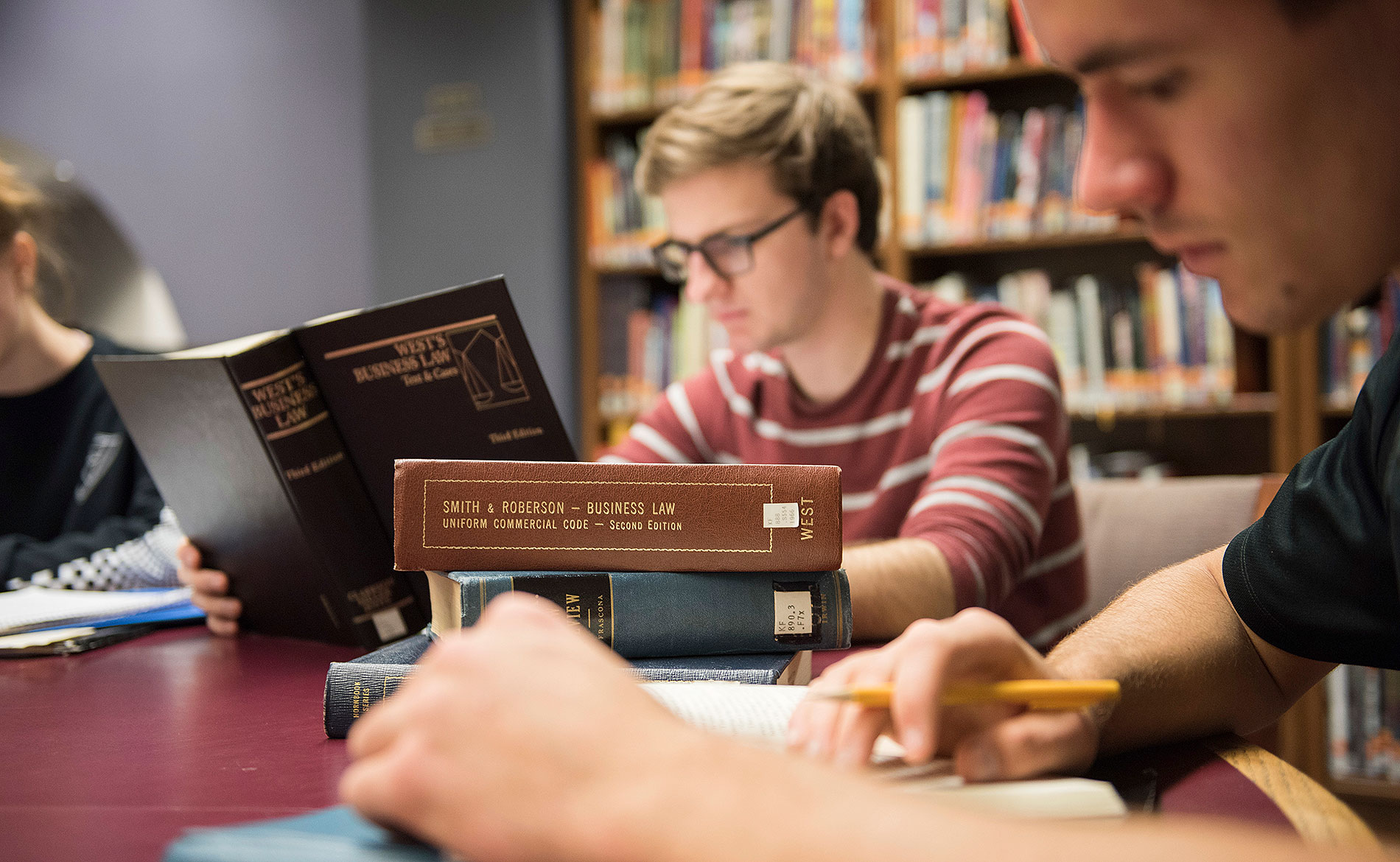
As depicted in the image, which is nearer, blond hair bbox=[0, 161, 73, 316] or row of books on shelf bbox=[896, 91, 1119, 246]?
blond hair bbox=[0, 161, 73, 316]

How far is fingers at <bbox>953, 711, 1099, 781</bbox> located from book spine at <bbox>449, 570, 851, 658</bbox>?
204 millimetres

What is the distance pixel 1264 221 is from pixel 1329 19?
0.10 m

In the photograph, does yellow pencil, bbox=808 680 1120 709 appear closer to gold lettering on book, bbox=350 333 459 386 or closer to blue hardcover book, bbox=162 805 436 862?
blue hardcover book, bbox=162 805 436 862

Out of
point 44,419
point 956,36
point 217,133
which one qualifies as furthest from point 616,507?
point 217,133

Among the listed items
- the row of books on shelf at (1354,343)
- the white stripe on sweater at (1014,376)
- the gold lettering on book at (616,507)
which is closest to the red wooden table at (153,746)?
the gold lettering on book at (616,507)

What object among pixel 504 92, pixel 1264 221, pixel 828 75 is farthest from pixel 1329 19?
pixel 504 92

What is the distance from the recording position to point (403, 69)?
9.62ft

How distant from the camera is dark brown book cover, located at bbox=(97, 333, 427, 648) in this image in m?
0.93

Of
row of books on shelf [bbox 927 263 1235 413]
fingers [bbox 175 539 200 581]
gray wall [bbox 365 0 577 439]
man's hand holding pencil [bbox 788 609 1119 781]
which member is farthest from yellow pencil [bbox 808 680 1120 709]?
gray wall [bbox 365 0 577 439]

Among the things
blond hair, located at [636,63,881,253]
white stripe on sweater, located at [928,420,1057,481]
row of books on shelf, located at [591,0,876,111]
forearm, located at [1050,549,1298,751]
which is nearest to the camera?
forearm, located at [1050,549,1298,751]

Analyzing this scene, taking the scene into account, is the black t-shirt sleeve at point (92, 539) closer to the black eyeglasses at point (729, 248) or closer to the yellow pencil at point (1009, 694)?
the black eyeglasses at point (729, 248)

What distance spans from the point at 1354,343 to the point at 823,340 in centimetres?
144

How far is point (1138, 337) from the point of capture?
95.8 inches

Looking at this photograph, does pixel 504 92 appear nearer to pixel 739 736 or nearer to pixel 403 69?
pixel 403 69
